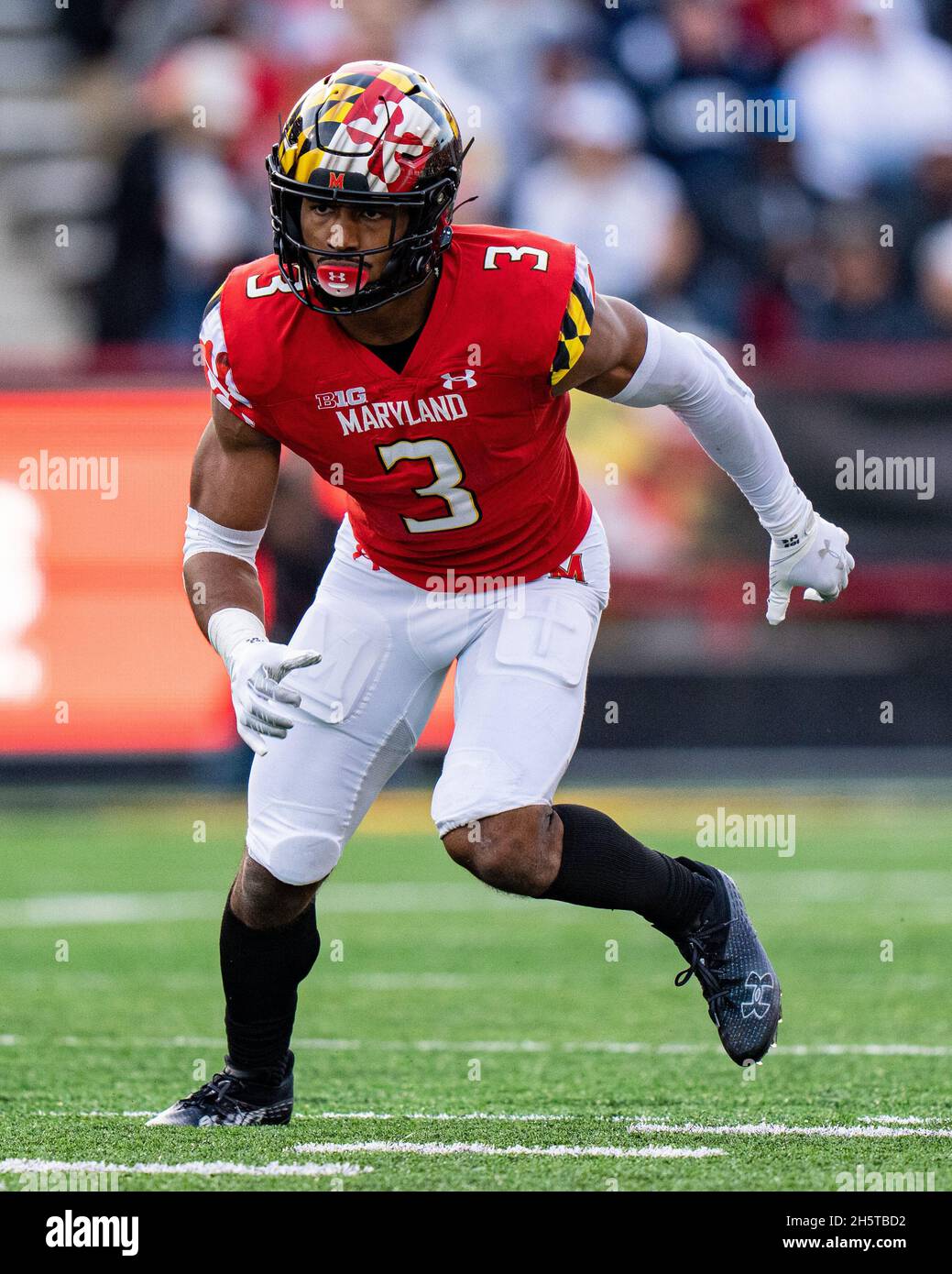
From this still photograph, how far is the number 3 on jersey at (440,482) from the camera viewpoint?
384cm

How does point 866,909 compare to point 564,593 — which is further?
point 866,909

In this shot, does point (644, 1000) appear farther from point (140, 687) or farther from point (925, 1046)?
point (140, 687)

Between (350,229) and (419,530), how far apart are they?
2.02ft

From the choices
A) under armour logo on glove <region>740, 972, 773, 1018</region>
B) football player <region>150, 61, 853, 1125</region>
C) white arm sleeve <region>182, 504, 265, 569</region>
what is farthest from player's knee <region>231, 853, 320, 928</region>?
under armour logo on glove <region>740, 972, 773, 1018</region>

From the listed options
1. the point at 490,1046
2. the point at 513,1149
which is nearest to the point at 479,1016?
the point at 490,1046

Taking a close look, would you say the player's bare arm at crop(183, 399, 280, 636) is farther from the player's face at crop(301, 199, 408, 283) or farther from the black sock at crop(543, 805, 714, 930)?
the black sock at crop(543, 805, 714, 930)

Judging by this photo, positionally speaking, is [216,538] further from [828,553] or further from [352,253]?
[828,553]

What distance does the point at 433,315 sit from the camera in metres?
3.82

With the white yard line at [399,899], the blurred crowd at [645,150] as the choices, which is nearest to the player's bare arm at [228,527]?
the white yard line at [399,899]

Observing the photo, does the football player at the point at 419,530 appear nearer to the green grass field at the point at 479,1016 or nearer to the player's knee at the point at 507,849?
the player's knee at the point at 507,849

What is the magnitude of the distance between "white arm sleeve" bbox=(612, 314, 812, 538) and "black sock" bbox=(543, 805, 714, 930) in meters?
0.74

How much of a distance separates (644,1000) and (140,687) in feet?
13.6

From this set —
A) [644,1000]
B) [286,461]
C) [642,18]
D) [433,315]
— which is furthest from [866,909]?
[642,18]

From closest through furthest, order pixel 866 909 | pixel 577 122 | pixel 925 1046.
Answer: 1. pixel 925 1046
2. pixel 866 909
3. pixel 577 122
